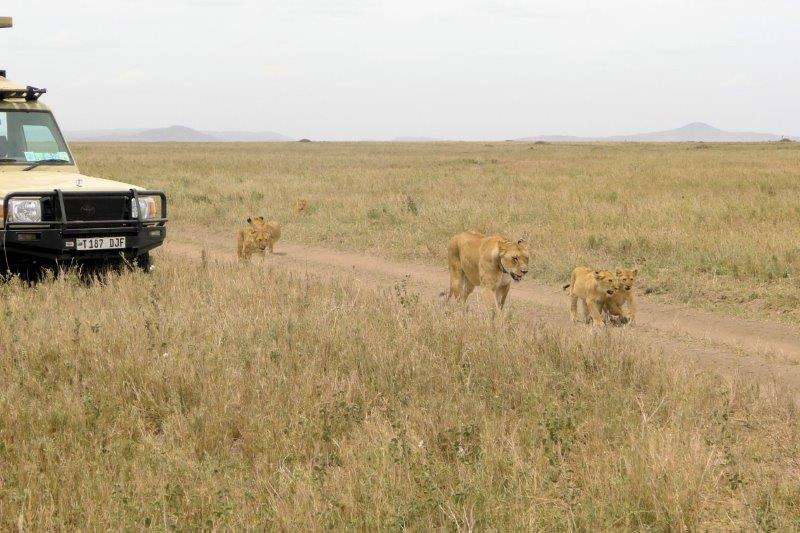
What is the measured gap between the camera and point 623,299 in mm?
9383

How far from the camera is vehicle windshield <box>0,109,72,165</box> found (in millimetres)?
9719

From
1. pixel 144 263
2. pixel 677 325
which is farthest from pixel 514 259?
pixel 144 263

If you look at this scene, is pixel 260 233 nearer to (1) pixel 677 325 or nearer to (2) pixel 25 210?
(2) pixel 25 210

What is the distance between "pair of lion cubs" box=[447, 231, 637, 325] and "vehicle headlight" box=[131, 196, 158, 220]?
133 inches

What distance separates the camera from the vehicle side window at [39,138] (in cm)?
991

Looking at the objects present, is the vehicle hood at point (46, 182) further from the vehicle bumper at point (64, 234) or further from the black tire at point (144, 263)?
the black tire at point (144, 263)

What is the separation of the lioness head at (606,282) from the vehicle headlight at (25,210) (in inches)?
227

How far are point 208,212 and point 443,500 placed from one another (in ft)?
54.2

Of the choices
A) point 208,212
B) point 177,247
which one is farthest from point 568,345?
point 208,212

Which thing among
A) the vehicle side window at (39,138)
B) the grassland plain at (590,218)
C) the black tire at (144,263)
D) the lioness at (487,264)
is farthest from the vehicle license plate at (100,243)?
the grassland plain at (590,218)

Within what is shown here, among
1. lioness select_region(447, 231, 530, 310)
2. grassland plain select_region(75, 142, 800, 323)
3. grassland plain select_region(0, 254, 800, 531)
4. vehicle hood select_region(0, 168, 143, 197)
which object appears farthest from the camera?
grassland plain select_region(75, 142, 800, 323)

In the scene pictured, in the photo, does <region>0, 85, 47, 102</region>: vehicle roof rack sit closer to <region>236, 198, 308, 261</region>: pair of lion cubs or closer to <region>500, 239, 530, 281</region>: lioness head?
<region>236, 198, 308, 261</region>: pair of lion cubs

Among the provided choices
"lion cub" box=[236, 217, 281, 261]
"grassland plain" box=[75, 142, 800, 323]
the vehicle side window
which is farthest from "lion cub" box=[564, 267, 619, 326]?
the vehicle side window

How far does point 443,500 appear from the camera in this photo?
395 cm
